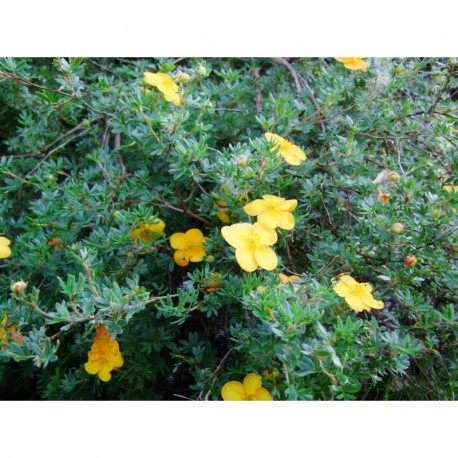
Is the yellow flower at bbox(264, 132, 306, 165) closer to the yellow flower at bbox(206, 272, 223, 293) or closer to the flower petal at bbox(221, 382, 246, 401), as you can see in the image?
the yellow flower at bbox(206, 272, 223, 293)

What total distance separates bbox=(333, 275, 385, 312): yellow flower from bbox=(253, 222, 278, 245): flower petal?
193 millimetres

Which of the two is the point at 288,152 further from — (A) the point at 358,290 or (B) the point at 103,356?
(B) the point at 103,356

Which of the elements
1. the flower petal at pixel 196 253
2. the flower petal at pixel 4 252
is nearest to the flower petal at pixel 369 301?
the flower petal at pixel 196 253

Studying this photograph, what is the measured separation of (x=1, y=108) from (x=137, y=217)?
1.20 m

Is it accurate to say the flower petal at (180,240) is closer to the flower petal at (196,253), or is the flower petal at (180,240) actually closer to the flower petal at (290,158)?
the flower petal at (196,253)

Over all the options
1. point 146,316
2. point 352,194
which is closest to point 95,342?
point 146,316

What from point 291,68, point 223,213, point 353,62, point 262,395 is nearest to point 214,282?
point 223,213

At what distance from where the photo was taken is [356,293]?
50.4 inches

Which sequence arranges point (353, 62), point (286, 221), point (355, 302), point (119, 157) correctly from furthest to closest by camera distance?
point (119, 157), point (353, 62), point (286, 221), point (355, 302)

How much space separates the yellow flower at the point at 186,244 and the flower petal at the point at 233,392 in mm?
411

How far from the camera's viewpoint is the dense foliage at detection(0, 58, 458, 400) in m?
1.23

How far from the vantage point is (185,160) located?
1415mm

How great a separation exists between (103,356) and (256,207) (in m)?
0.60

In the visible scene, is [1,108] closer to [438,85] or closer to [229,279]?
[229,279]
